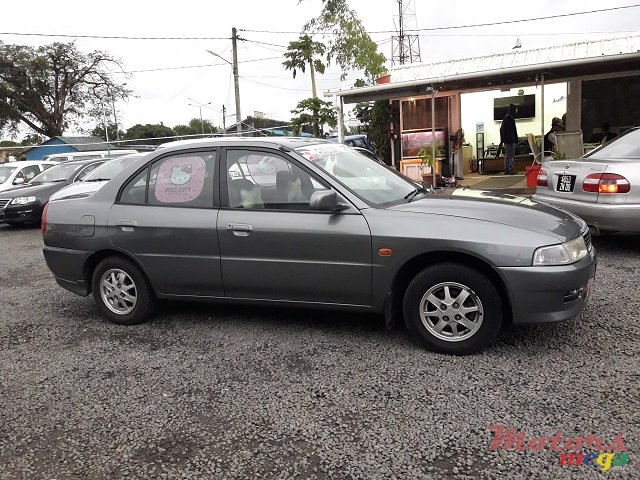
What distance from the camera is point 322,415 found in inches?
121

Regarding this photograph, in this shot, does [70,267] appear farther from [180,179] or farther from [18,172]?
[18,172]

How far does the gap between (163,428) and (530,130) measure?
15004mm

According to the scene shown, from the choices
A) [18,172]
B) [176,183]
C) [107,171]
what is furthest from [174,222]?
[18,172]

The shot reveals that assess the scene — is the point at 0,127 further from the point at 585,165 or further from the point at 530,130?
the point at 585,165

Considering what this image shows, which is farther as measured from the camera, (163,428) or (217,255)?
(217,255)

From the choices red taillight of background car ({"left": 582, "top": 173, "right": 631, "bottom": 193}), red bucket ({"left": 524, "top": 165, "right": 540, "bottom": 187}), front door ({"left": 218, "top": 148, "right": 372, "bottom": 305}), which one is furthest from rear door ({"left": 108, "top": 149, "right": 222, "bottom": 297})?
red bucket ({"left": 524, "top": 165, "right": 540, "bottom": 187})

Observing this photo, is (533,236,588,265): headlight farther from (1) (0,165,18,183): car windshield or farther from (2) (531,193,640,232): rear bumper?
(1) (0,165,18,183): car windshield

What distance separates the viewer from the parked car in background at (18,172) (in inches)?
509

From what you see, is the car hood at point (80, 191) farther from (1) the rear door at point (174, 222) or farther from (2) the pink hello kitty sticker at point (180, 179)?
(2) the pink hello kitty sticker at point (180, 179)

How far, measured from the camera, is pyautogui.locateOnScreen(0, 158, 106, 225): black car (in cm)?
1132

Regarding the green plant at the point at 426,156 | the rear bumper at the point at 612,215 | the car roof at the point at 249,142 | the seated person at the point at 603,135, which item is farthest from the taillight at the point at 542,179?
the seated person at the point at 603,135

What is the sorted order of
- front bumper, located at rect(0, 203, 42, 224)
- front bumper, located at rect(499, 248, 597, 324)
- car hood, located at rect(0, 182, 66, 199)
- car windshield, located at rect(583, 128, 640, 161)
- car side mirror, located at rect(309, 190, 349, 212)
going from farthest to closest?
1. car hood, located at rect(0, 182, 66, 199)
2. front bumper, located at rect(0, 203, 42, 224)
3. car windshield, located at rect(583, 128, 640, 161)
4. car side mirror, located at rect(309, 190, 349, 212)
5. front bumper, located at rect(499, 248, 597, 324)

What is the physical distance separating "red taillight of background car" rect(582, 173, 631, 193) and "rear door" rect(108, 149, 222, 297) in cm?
415

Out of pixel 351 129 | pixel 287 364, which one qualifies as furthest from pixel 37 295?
pixel 351 129
